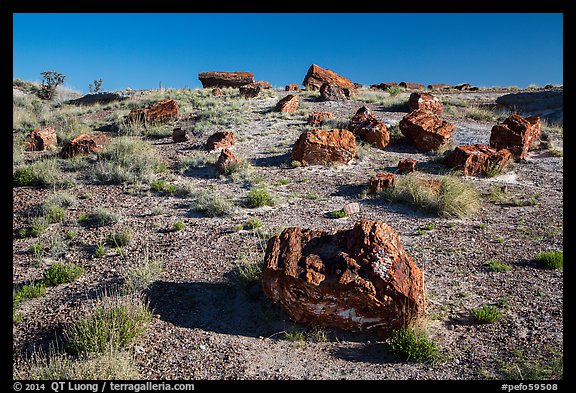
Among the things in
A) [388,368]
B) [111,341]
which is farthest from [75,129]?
[388,368]

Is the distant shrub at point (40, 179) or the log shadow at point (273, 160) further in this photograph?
the log shadow at point (273, 160)

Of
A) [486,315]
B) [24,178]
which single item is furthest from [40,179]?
[486,315]

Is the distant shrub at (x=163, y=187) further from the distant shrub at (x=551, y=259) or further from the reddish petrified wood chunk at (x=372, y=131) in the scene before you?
the distant shrub at (x=551, y=259)

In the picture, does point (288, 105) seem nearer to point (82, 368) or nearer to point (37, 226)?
point (37, 226)

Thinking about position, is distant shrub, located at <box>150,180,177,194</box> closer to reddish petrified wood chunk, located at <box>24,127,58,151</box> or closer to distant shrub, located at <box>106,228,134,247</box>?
distant shrub, located at <box>106,228,134,247</box>

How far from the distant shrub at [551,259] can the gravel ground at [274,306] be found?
140 millimetres

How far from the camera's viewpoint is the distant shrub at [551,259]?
21.8 ft

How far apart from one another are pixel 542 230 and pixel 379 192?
3.67 metres

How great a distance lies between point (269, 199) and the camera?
389 inches

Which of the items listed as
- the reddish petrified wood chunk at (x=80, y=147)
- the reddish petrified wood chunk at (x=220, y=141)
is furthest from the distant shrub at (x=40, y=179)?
the reddish petrified wood chunk at (x=220, y=141)

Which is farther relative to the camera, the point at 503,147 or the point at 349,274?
the point at 503,147

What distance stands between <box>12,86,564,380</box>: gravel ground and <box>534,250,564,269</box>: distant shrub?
14cm

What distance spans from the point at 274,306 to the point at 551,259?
188 inches
